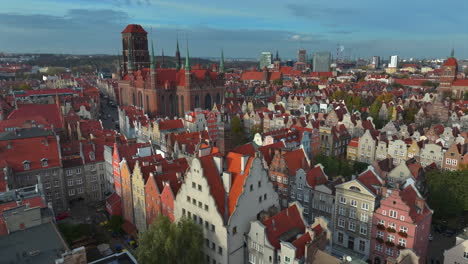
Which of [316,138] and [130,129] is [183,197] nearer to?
[316,138]

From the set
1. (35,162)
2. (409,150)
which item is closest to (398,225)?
(409,150)

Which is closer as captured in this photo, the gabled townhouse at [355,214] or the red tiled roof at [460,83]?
the gabled townhouse at [355,214]

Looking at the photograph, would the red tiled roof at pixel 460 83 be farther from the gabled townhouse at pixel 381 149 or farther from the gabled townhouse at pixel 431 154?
the gabled townhouse at pixel 381 149

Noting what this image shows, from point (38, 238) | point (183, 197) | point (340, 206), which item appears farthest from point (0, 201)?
point (340, 206)

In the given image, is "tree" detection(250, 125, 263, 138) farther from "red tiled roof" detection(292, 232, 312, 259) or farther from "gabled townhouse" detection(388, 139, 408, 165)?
"red tiled roof" detection(292, 232, 312, 259)

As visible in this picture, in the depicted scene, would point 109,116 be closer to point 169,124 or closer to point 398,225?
point 169,124

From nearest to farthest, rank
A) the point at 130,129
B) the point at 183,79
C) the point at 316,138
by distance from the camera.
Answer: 1. the point at 316,138
2. the point at 130,129
3. the point at 183,79

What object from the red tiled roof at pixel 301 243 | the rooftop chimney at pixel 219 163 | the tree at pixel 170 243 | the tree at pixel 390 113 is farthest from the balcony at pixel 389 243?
the tree at pixel 390 113
